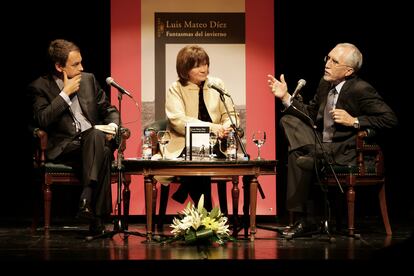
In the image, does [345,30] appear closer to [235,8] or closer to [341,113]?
[235,8]

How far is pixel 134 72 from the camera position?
6.79 metres

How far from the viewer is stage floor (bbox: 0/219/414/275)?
4.18 m

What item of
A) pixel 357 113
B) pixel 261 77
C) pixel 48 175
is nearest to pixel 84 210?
pixel 48 175

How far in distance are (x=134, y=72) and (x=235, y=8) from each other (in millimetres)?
1130

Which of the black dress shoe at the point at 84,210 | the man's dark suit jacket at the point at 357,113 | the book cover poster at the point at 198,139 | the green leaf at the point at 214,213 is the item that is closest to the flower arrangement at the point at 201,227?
the green leaf at the point at 214,213

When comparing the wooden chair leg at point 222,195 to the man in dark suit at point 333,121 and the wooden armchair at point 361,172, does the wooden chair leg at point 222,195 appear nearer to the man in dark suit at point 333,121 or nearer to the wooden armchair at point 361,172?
the man in dark suit at point 333,121

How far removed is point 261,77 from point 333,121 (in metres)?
1.19

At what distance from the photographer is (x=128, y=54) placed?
680 centimetres

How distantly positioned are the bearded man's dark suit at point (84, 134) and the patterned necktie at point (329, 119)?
1.72 meters

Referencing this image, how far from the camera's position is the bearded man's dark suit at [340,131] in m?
5.55

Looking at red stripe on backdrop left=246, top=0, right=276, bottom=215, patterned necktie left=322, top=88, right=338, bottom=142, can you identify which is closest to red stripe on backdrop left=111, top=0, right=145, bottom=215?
red stripe on backdrop left=246, top=0, right=276, bottom=215

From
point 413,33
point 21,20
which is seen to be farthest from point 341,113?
point 21,20

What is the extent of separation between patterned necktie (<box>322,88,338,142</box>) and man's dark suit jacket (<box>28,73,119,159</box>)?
172cm

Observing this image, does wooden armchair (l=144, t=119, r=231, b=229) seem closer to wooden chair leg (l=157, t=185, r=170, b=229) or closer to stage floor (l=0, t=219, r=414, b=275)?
wooden chair leg (l=157, t=185, r=170, b=229)
